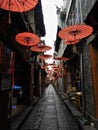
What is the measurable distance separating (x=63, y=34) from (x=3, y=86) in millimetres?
3243

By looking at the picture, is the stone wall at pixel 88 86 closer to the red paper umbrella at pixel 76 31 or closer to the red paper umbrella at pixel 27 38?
the red paper umbrella at pixel 76 31

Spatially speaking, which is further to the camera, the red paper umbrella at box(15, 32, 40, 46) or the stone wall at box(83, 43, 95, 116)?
the stone wall at box(83, 43, 95, 116)

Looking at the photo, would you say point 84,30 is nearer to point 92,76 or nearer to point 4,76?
point 92,76

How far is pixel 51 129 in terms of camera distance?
8.24 metres

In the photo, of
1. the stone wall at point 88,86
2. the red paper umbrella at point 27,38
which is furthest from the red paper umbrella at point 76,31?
the red paper umbrella at point 27,38

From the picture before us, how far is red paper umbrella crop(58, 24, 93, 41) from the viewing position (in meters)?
6.43

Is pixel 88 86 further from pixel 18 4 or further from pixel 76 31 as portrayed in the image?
pixel 18 4

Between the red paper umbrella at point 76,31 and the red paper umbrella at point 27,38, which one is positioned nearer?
the red paper umbrella at point 76,31

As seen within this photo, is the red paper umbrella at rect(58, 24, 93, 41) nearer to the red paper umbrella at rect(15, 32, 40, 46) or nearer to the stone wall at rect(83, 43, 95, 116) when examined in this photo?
the stone wall at rect(83, 43, 95, 116)

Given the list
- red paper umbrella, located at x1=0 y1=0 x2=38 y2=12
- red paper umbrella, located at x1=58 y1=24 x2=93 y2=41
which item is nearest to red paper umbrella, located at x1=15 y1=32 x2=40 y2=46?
red paper umbrella, located at x1=58 y1=24 x2=93 y2=41

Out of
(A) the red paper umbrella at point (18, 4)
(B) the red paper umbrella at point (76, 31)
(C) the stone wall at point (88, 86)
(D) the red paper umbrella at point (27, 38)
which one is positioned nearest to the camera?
(A) the red paper umbrella at point (18, 4)

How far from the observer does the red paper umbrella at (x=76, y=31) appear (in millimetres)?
6434

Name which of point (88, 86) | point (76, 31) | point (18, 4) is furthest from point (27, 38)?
point (88, 86)

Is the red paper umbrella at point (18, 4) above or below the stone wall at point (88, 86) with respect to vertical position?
above
